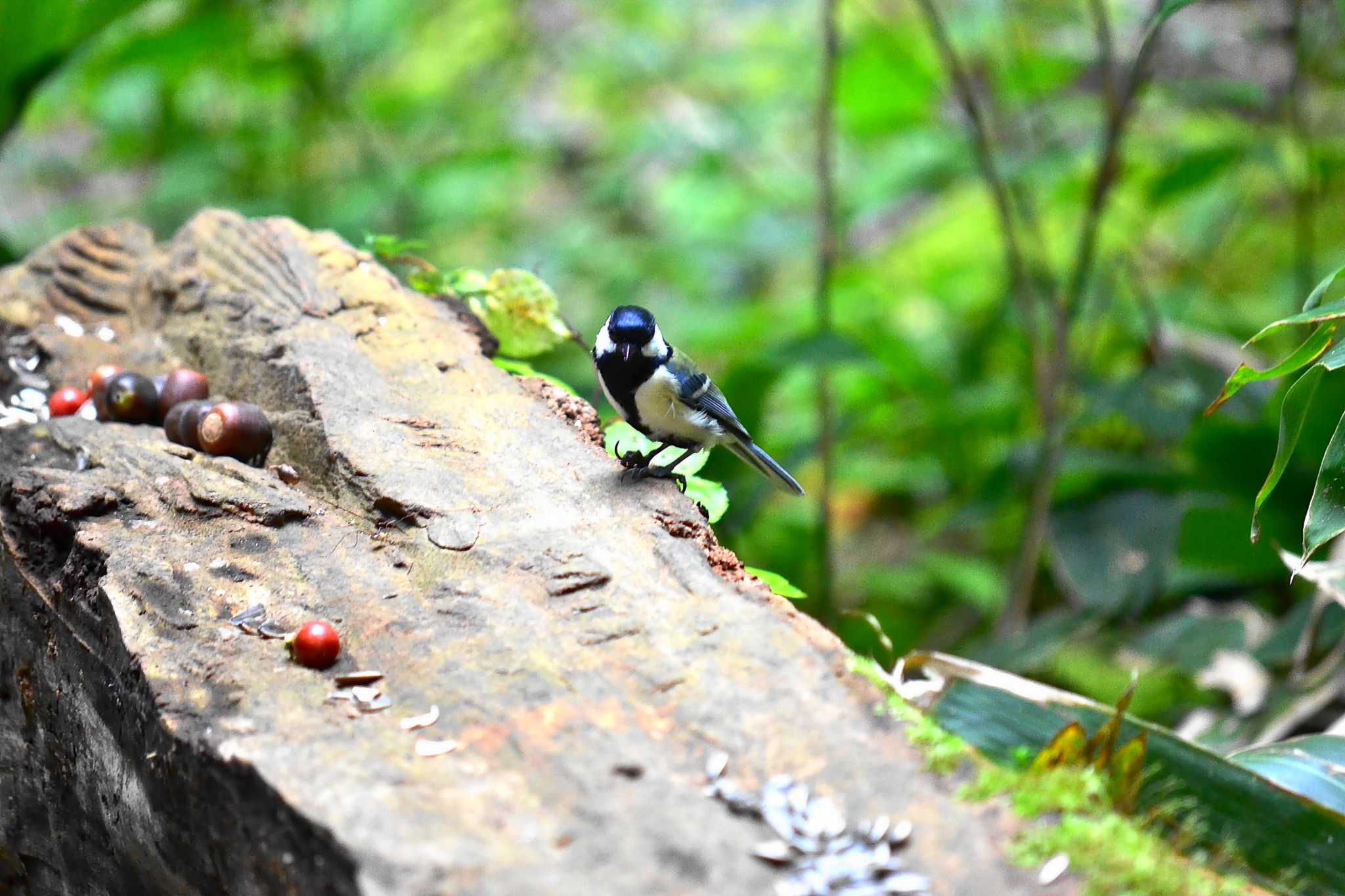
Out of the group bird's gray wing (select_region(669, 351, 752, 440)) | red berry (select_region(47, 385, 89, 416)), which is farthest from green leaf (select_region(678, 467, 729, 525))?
red berry (select_region(47, 385, 89, 416))

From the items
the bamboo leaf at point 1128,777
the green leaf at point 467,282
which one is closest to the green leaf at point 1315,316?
the bamboo leaf at point 1128,777

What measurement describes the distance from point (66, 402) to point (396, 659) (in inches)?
48.5

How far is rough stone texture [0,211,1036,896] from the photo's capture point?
117 cm

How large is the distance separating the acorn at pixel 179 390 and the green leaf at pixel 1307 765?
1910 millimetres

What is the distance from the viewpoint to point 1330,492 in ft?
5.01

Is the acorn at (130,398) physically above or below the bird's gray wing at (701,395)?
below

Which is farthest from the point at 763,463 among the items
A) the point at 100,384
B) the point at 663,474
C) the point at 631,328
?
the point at 100,384

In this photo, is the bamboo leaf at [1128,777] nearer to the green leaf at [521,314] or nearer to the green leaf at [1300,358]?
the green leaf at [1300,358]

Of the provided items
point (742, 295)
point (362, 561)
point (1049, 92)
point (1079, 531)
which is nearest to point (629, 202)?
point (742, 295)

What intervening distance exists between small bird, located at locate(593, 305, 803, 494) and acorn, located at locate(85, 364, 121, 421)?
103cm

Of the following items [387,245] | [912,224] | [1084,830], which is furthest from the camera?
[912,224]

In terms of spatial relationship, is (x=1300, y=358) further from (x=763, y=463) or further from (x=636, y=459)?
(x=636, y=459)

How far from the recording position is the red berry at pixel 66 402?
228 centimetres

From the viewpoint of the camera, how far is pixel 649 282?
5637 mm
